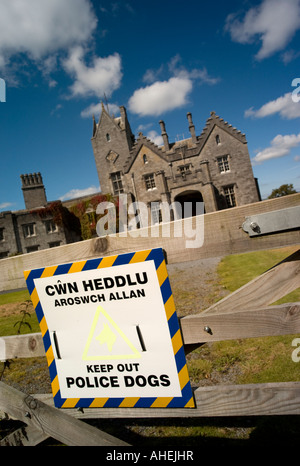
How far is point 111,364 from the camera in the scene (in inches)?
76.9

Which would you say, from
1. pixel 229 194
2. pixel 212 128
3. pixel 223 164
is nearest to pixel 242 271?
pixel 229 194

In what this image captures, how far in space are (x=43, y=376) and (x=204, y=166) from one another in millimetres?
24903

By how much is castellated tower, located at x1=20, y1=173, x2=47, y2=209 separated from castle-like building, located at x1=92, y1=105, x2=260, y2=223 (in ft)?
28.9

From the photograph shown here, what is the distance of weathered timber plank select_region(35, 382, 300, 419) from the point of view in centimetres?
172

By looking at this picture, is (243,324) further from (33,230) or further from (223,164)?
(33,230)

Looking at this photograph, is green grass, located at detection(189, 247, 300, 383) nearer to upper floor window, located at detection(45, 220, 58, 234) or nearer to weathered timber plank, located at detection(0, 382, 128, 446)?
weathered timber plank, located at detection(0, 382, 128, 446)

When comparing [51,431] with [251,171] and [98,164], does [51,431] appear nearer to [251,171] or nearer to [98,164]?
[251,171]

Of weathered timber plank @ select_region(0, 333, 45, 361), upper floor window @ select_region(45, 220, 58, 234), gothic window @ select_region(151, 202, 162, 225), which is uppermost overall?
upper floor window @ select_region(45, 220, 58, 234)

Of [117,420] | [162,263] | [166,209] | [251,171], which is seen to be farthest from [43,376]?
[251,171]

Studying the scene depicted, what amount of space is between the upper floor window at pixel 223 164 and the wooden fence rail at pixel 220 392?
2850 centimetres

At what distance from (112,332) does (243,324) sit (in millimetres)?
909

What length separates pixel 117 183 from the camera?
31906 mm

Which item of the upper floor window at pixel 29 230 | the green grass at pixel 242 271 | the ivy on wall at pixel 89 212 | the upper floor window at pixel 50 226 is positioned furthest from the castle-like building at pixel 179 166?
the green grass at pixel 242 271

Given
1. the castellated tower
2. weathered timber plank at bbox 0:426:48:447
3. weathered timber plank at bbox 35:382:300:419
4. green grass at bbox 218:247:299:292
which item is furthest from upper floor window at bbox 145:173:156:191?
weathered timber plank at bbox 35:382:300:419
